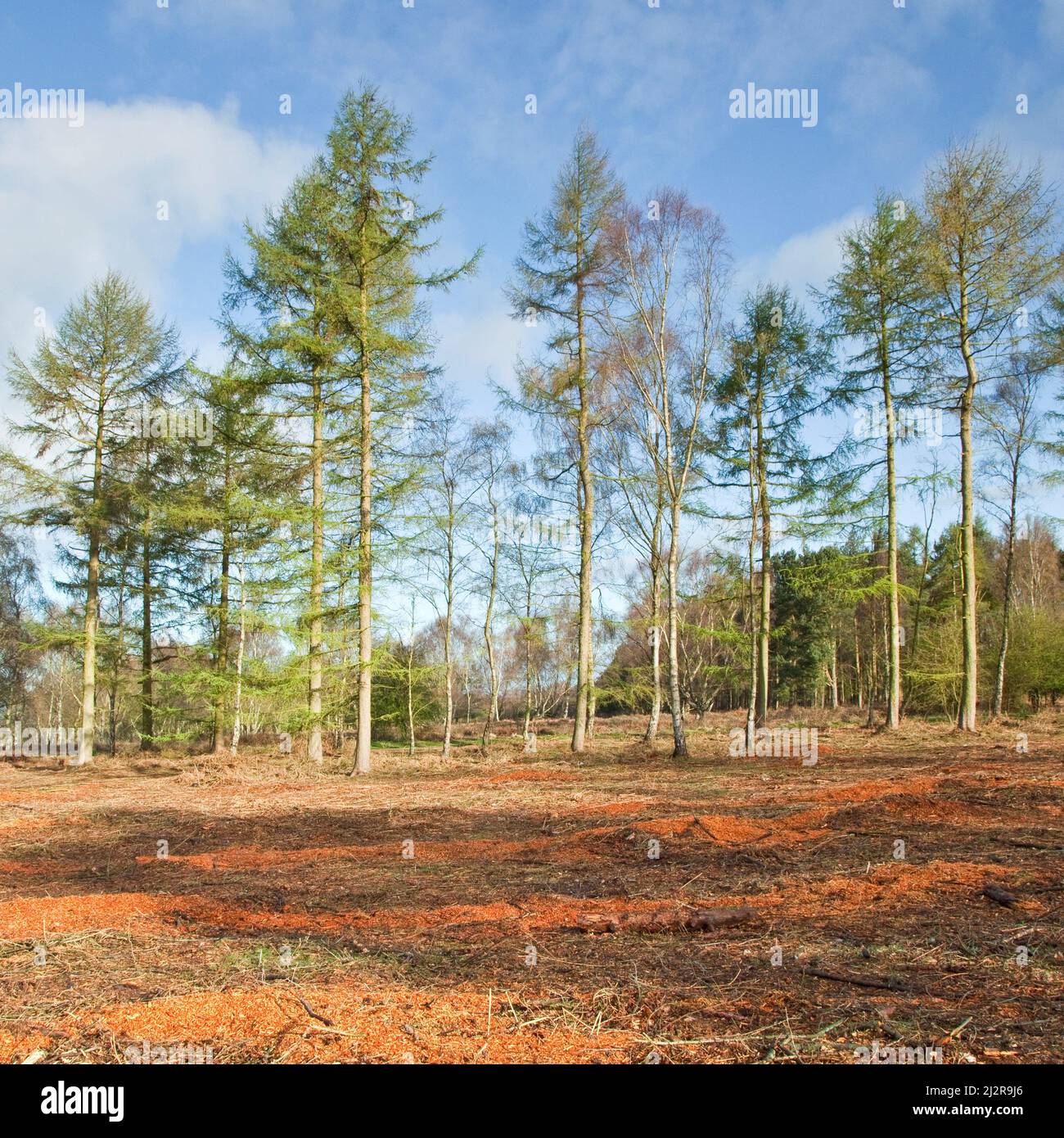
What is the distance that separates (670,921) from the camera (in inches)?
198

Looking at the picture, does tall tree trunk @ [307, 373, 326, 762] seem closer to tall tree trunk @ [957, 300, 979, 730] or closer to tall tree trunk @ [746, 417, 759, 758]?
tall tree trunk @ [746, 417, 759, 758]

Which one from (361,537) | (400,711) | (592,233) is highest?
(592,233)

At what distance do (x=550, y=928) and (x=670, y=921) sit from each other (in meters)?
0.83

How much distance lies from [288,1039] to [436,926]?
1939 millimetres

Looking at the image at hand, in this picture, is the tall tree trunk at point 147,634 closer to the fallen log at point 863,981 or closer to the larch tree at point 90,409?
the larch tree at point 90,409

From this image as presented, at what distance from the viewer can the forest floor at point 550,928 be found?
329 centimetres

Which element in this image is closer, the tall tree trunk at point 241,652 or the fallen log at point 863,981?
the fallen log at point 863,981

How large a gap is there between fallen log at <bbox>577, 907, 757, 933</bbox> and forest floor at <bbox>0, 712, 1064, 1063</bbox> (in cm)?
2

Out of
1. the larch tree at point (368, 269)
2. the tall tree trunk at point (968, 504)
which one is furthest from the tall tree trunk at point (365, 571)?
the tall tree trunk at point (968, 504)

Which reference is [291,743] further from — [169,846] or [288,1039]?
[288,1039]

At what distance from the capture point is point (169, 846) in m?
8.89

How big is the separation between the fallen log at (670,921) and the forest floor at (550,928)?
0.02 m

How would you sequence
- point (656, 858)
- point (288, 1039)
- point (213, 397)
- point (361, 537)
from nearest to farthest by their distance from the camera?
point (288, 1039) < point (656, 858) < point (361, 537) < point (213, 397)
